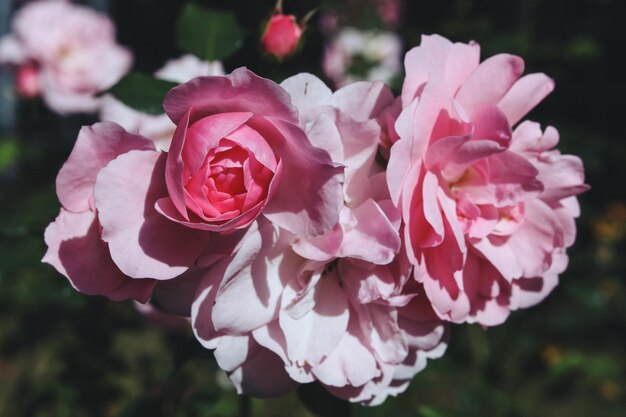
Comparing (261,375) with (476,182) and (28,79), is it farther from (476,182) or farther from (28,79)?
(28,79)

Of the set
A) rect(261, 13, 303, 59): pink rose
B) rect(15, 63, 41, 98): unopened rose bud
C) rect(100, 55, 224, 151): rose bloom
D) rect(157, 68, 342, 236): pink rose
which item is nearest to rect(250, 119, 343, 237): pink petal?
rect(157, 68, 342, 236): pink rose

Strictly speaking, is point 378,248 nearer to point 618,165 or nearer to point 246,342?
point 246,342

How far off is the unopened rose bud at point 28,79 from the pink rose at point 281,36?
1.26m

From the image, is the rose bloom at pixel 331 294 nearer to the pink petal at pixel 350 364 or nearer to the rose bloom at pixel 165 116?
the pink petal at pixel 350 364

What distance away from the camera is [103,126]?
1.67 ft

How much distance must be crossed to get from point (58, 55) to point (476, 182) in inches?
57.8

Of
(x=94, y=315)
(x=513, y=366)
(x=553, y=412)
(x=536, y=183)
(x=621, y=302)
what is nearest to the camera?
(x=536, y=183)

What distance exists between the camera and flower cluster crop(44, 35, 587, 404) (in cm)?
50

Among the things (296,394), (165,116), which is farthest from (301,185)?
(296,394)

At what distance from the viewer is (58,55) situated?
5.58 feet

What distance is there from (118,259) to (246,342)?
0.17 metres

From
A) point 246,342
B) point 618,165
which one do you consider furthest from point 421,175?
point 618,165

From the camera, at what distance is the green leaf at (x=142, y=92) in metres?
0.76

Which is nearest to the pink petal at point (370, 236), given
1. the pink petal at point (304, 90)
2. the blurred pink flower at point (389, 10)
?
the pink petal at point (304, 90)
